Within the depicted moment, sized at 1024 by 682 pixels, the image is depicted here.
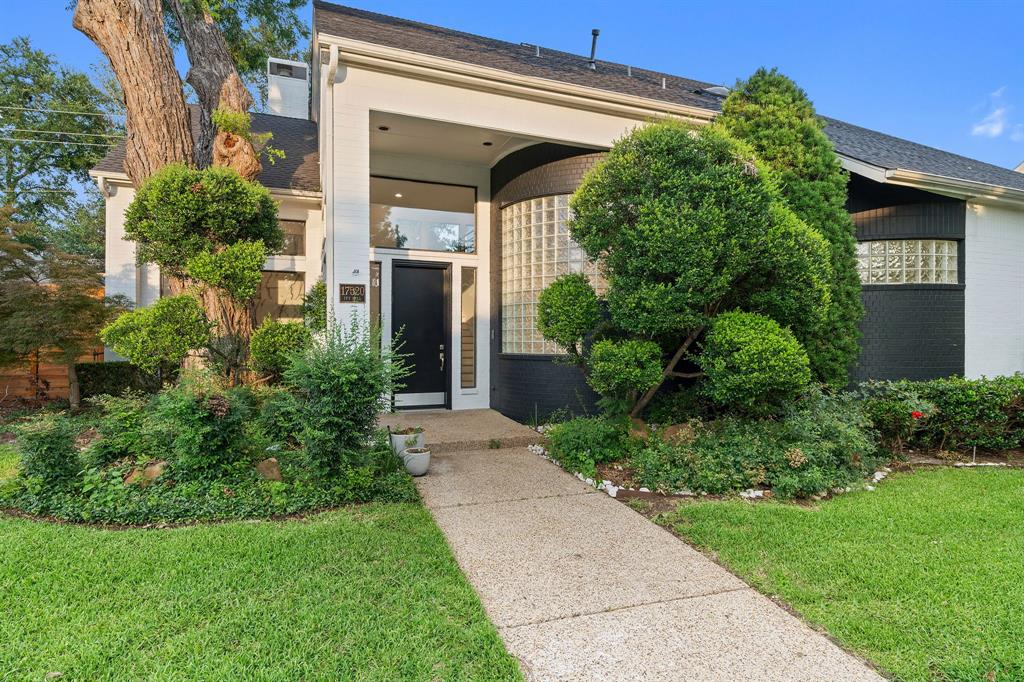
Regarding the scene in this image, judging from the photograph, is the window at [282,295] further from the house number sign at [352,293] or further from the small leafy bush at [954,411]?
the small leafy bush at [954,411]

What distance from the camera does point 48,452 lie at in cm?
414

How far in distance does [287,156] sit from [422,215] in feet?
10.9

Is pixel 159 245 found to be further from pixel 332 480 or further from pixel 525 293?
pixel 525 293

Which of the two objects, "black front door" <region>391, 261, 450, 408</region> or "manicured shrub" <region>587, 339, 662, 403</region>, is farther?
"black front door" <region>391, 261, 450, 408</region>

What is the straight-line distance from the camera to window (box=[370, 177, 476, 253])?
7930mm

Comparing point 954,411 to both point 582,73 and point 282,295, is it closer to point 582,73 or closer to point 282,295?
point 582,73

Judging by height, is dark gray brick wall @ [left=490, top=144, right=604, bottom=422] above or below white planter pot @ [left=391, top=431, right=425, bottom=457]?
above

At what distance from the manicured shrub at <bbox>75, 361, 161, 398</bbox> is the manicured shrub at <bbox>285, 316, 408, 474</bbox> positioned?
5886 millimetres

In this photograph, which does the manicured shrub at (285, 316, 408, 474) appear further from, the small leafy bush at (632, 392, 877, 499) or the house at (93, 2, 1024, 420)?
the small leafy bush at (632, 392, 877, 499)

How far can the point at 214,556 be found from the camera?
3.17 m

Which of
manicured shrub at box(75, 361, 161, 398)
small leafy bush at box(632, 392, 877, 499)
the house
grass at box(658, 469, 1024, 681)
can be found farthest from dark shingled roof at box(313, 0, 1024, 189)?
manicured shrub at box(75, 361, 161, 398)

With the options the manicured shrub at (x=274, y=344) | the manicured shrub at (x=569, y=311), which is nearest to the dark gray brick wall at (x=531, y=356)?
the manicured shrub at (x=569, y=311)

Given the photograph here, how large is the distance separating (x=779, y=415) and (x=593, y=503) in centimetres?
→ 261

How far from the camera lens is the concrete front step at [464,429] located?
603 cm
